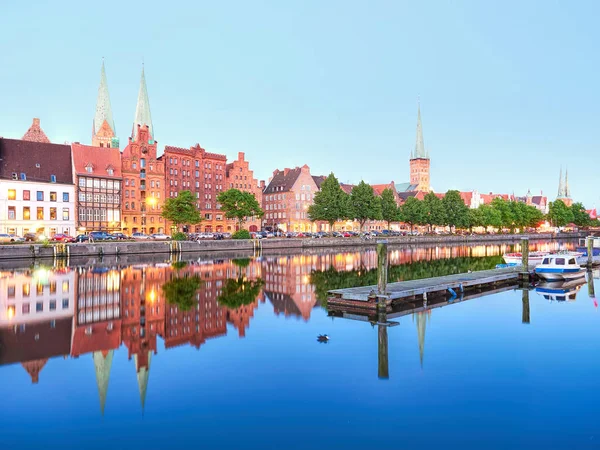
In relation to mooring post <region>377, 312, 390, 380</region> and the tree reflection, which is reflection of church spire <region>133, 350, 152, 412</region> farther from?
the tree reflection

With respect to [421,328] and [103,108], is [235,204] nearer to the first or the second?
[103,108]

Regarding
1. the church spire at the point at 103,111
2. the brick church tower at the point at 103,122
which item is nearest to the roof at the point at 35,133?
the brick church tower at the point at 103,122

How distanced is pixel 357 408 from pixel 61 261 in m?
59.5

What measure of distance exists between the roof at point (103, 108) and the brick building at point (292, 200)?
59.9 meters

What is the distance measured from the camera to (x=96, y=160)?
101 meters

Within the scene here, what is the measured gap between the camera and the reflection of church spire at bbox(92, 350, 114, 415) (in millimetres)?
15517

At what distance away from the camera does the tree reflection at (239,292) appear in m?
33.3

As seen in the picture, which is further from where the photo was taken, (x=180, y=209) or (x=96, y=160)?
(x=96, y=160)

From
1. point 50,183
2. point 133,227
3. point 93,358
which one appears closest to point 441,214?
point 133,227

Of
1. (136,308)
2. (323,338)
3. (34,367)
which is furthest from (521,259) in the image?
(34,367)

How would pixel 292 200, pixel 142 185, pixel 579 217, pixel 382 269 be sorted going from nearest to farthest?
pixel 382 269 < pixel 142 185 < pixel 292 200 < pixel 579 217

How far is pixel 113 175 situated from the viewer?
101 m

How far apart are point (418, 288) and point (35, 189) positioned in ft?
259

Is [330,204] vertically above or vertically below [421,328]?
above
